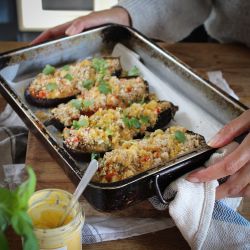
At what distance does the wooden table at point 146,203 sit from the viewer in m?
0.98

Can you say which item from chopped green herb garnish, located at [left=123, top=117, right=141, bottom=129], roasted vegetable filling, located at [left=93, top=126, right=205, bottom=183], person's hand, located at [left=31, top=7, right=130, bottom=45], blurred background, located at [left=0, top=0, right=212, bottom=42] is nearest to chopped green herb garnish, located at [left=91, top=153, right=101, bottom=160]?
roasted vegetable filling, located at [left=93, top=126, right=205, bottom=183]

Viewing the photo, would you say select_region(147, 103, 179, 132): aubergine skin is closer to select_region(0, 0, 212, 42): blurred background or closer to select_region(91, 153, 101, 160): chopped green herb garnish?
select_region(91, 153, 101, 160): chopped green herb garnish

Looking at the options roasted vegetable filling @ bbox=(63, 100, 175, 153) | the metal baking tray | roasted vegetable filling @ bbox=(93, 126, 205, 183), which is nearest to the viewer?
the metal baking tray

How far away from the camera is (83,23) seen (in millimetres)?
1494

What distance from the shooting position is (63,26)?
1.52 m

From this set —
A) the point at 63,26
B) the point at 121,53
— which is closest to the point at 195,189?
the point at 121,53

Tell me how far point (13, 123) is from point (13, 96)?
14 cm

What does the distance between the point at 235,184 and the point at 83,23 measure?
2.41 ft

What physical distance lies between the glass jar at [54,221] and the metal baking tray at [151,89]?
0.32 ft

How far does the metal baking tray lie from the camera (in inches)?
36.7

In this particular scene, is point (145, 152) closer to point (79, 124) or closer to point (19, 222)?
point (79, 124)

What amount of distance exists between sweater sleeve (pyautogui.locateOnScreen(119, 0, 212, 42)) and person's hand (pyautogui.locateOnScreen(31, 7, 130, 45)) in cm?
A: 5

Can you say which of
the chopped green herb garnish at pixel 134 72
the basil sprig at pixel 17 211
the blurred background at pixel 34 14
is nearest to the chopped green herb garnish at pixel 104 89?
the chopped green herb garnish at pixel 134 72

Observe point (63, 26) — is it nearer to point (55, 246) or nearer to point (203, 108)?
point (203, 108)
